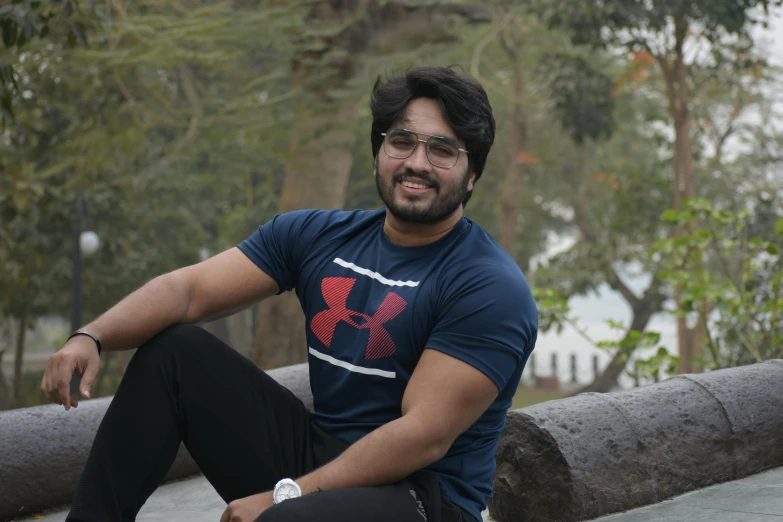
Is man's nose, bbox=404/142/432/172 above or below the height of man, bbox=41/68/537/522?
above

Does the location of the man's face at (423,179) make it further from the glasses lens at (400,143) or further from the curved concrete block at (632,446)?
the curved concrete block at (632,446)

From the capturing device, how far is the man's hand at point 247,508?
258 cm

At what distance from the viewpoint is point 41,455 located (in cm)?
437

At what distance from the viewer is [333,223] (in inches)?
123

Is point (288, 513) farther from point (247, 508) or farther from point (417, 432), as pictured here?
point (417, 432)

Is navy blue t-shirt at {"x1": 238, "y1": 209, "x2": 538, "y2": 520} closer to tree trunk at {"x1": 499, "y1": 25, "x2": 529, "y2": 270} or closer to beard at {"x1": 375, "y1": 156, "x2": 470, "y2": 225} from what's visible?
beard at {"x1": 375, "y1": 156, "x2": 470, "y2": 225}

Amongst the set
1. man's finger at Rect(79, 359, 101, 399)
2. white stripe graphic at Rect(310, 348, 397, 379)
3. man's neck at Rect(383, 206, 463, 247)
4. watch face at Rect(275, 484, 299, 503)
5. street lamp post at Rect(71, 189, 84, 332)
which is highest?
man's neck at Rect(383, 206, 463, 247)

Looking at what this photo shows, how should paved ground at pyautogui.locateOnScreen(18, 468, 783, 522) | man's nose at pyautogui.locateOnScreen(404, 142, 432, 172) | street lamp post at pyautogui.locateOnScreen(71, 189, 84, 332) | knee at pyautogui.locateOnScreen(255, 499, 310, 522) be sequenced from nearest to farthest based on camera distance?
knee at pyautogui.locateOnScreen(255, 499, 310, 522) < man's nose at pyautogui.locateOnScreen(404, 142, 432, 172) < paved ground at pyautogui.locateOnScreen(18, 468, 783, 522) < street lamp post at pyautogui.locateOnScreen(71, 189, 84, 332)

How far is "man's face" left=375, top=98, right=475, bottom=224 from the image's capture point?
9.46 feet

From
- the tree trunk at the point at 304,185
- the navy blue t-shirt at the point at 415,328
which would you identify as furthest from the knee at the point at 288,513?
the tree trunk at the point at 304,185

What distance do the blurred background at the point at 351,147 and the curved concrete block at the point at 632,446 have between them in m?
2.56

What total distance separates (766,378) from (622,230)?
43.8 ft

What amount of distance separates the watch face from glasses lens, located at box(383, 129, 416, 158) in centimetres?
97

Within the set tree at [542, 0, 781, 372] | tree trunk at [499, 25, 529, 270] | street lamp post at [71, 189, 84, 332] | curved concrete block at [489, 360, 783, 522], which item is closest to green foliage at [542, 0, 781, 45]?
tree at [542, 0, 781, 372]
